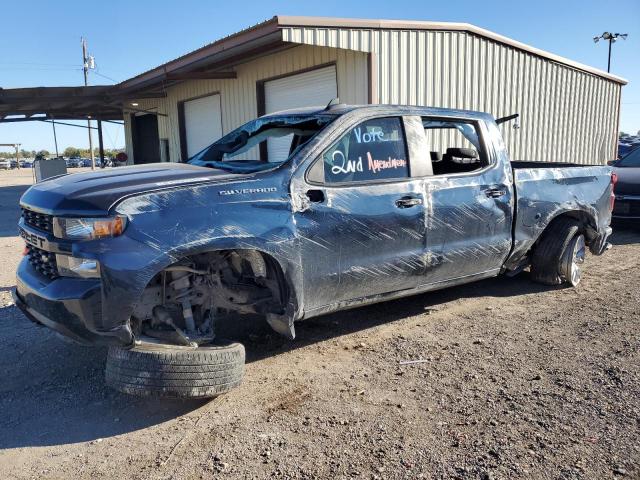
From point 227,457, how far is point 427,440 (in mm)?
1086

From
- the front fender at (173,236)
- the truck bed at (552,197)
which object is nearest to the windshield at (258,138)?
the front fender at (173,236)

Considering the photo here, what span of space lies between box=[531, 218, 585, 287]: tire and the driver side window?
7.45ft

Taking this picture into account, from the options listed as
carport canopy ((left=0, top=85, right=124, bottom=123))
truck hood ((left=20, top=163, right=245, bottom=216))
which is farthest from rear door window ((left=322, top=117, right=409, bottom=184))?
carport canopy ((left=0, top=85, right=124, bottom=123))

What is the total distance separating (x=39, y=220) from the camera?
336 cm

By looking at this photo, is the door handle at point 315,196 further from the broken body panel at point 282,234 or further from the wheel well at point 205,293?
the wheel well at point 205,293

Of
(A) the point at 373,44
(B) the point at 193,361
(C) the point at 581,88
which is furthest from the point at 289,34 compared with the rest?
(C) the point at 581,88

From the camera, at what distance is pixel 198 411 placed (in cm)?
337

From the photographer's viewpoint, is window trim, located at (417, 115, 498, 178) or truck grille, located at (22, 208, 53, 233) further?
window trim, located at (417, 115, 498, 178)

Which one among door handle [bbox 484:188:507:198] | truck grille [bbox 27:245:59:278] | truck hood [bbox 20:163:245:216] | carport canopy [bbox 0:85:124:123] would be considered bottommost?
truck grille [bbox 27:245:59:278]

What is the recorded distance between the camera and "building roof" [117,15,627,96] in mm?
8422

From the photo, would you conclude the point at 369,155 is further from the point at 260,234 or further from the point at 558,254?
the point at 558,254

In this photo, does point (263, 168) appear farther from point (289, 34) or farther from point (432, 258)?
point (289, 34)

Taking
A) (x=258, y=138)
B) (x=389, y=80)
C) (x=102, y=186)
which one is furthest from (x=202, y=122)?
(x=102, y=186)

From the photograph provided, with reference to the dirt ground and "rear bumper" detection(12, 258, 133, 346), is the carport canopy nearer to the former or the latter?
the dirt ground
